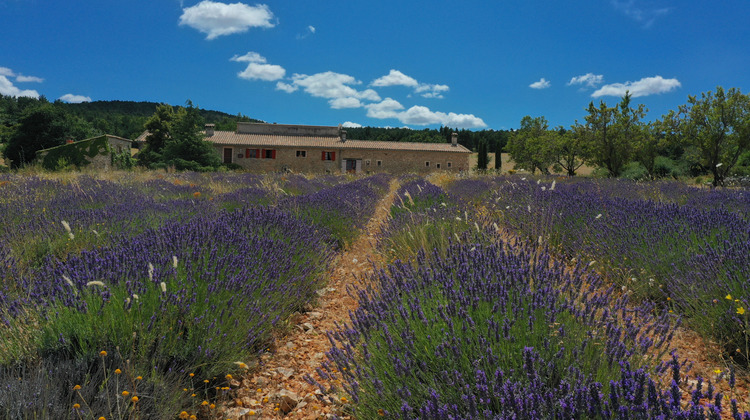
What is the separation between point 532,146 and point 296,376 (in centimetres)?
3244

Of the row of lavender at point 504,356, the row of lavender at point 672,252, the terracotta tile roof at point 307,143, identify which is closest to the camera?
the row of lavender at point 504,356

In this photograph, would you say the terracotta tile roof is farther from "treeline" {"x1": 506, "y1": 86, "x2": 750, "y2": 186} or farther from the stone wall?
"treeline" {"x1": 506, "y1": 86, "x2": 750, "y2": 186}

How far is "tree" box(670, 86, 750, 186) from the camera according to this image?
14656mm

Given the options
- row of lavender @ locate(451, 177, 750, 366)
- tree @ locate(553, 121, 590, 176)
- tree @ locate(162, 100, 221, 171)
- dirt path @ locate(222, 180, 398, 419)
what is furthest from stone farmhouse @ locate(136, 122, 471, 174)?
dirt path @ locate(222, 180, 398, 419)

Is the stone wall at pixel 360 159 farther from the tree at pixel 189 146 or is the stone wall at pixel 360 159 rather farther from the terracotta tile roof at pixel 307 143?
the tree at pixel 189 146

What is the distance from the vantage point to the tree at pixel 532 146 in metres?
28.8

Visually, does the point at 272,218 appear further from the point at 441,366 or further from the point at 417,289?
the point at 441,366

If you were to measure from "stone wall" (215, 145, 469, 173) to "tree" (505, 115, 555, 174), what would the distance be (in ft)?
18.1

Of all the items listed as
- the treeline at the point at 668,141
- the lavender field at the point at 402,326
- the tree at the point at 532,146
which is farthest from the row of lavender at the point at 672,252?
the tree at the point at 532,146

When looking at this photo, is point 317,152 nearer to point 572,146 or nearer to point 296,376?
point 572,146

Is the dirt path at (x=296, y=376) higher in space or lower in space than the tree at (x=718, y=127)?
lower

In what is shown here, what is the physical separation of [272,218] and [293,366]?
1.83 metres

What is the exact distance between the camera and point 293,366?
94.4 inches

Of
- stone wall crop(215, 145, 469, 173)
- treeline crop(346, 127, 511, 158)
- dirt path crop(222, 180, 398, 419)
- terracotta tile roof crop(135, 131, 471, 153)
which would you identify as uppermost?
treeline crop(346, 127, 511, 158)
